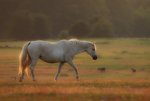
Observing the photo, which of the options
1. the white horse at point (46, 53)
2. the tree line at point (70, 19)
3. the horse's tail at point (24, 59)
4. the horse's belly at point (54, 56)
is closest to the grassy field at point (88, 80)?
the horse's tail at point (24, 59)

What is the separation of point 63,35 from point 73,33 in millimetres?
5625

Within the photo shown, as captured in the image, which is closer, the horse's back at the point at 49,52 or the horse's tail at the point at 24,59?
the horse's tail at the point at 24,59

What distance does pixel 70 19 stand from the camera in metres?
88.1

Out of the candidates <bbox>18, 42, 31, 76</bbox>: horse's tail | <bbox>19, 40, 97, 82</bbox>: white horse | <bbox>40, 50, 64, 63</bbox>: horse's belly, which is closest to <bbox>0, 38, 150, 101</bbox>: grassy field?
<bbox>18, 42, 31, 76</bbox>: horse's tail

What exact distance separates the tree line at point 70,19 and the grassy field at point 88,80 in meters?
21.4

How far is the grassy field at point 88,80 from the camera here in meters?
12.4

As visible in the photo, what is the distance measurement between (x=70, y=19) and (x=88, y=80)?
70.3 m

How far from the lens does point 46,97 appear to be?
12336mm

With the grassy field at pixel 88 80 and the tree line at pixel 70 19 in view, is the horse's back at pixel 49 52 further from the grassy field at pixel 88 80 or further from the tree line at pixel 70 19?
the tree line at pixel 70 19

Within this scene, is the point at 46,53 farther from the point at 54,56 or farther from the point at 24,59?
the point at 24,59

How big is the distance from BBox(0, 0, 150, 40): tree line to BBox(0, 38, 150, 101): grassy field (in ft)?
70.3

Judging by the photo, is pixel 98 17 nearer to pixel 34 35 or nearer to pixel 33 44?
pixel 34 35

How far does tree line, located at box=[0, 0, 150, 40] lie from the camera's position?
253 ft

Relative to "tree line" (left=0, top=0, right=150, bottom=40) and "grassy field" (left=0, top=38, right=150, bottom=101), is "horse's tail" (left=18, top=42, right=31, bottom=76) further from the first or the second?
"tree line" (left=0, top=0, right=150, bottom=40)
